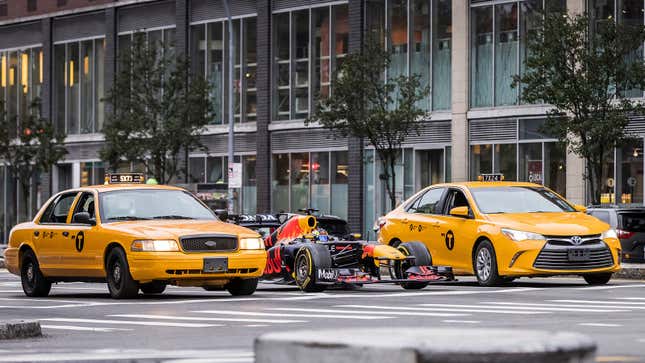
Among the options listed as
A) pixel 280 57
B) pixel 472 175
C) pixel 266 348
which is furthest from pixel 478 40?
pixel 266 348

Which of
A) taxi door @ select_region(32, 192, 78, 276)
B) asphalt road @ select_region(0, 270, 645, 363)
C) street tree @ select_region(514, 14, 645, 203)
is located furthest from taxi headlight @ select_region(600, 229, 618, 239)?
street tree @ select_region(514, 14, 645, 203)

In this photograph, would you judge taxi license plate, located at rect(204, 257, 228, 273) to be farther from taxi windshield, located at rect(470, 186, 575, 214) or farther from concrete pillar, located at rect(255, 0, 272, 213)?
concrete pillar, located at rect(255, 0, 272, 213)

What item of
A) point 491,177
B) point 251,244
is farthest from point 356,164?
point 251,244

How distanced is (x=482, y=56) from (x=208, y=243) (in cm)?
2387

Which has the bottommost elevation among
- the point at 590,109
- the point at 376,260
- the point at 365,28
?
the point at 376,260

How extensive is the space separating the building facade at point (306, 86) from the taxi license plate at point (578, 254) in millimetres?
13377

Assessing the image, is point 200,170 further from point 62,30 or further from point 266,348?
point 266,348

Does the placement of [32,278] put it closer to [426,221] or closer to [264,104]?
[426,221]

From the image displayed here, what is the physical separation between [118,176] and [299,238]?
9.46ft

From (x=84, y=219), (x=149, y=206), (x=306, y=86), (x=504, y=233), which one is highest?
(x=306, y=86)

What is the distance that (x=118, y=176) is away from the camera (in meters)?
22.6

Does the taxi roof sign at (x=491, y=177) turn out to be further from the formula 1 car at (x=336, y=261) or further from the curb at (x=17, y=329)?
the curb at (x=17, y=329)

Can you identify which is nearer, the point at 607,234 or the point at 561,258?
the point at 561,258

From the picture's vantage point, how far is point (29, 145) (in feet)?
173
